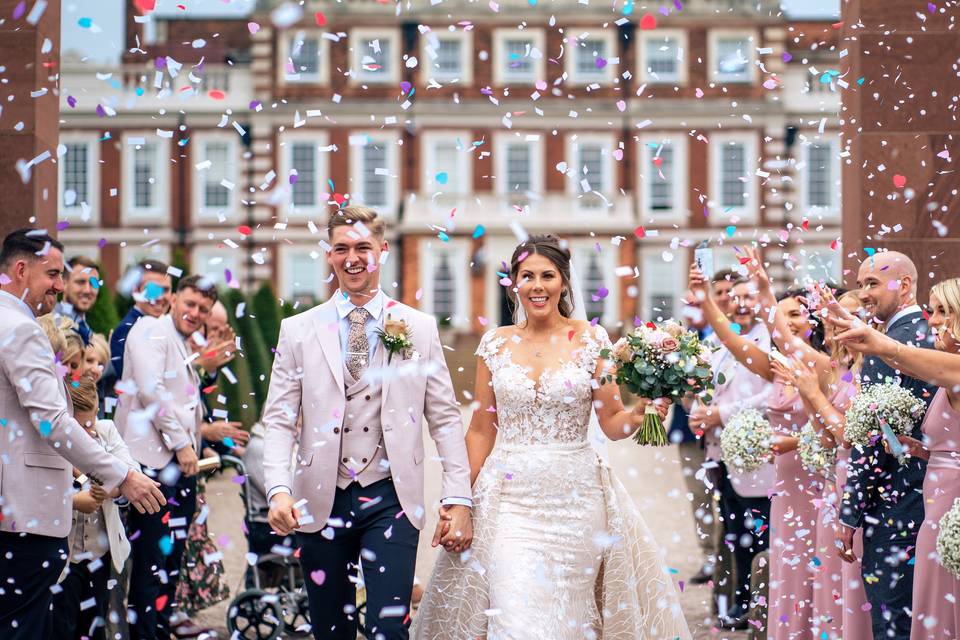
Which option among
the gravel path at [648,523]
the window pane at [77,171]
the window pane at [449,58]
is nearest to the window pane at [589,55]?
the window pane at [449,58]

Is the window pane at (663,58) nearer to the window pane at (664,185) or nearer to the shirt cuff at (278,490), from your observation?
the window pane at (664,185)

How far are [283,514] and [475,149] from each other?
117 feet

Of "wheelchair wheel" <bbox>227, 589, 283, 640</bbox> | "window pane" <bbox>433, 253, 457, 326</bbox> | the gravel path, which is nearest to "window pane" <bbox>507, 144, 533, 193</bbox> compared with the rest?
"window pane" <bbox>433, 253, 457, 326</bbox>

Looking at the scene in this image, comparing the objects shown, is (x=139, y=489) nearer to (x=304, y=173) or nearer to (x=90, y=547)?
(x=90, y=547)

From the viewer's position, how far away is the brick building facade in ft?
131

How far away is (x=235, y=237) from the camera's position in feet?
136

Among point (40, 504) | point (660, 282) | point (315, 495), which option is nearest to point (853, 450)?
point (315, 495)

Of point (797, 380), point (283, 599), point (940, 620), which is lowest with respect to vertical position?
point (283, 599)

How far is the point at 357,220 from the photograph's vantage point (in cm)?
570

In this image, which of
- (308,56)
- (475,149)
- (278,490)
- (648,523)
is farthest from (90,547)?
(308,56)

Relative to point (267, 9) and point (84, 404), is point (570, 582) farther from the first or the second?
point (267, 9)

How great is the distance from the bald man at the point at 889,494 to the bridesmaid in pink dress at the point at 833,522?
0.79ft

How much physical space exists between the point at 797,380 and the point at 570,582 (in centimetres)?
171

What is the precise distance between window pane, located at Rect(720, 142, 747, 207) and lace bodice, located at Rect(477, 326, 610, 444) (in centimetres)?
3478
